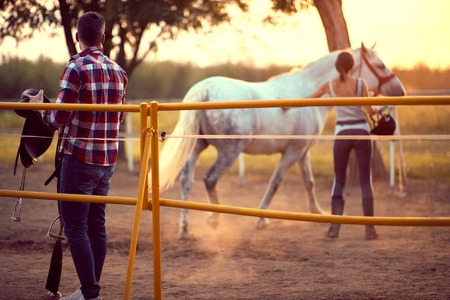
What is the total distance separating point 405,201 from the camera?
7.05 metres

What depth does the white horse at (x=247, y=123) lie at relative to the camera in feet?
17.5

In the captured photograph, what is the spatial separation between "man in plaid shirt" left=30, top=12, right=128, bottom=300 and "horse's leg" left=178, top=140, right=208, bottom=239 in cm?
228

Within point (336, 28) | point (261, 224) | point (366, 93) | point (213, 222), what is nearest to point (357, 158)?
point (366, 93)

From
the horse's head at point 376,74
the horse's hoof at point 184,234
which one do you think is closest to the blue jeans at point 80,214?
the horse's hoof at point 184,234

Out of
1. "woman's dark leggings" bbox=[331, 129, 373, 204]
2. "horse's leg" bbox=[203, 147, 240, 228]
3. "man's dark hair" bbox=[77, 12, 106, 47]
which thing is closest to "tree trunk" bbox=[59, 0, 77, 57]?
"horse's leg" bbox=[203, 147, 240, 228]

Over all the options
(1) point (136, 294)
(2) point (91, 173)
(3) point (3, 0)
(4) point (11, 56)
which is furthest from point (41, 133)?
(4) point (11, 56)

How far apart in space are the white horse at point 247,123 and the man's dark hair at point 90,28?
8.13 ft

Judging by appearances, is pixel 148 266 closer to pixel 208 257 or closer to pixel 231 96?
pixel 208 257

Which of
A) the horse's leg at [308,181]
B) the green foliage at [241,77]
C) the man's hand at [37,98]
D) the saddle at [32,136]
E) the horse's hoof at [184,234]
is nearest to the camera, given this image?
the man's hand at [37,98]

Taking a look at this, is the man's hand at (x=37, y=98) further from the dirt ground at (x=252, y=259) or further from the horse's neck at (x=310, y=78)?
the horse's neck at (x=310, y=78)

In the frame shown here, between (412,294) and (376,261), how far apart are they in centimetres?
85

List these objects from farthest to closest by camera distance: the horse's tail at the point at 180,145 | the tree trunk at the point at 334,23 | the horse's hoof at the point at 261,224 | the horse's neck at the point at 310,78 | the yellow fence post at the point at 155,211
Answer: the tree trunk at the point at 334,23, the horse's neck at the point at 310,78, the horse's hoof at the point at 261,224, the horse's tail at the point at 180,145, the yellow fence post at the point at 155,211

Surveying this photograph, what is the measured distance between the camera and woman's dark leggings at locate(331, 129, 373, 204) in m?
4.70

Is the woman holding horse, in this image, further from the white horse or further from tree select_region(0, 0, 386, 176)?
tree select_region(0, 0, 386, 176)
